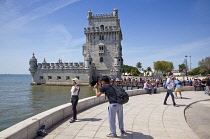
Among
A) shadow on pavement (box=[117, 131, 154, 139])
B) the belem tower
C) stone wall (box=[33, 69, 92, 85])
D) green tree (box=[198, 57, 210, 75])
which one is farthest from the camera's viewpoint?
green tree (box=[198, 57, 210, 75])

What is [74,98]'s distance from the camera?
6.34 m

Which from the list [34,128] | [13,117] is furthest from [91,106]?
[13,117]

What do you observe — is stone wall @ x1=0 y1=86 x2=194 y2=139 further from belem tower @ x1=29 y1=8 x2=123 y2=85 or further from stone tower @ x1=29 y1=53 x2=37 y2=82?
stone tower @ x1=29 y1=53 x2=37 y2=82

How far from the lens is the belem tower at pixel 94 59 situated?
1580 inches

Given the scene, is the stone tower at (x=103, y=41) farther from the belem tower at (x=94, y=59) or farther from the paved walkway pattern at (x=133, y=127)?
the paved walkway pattern at (x=133, y=127)

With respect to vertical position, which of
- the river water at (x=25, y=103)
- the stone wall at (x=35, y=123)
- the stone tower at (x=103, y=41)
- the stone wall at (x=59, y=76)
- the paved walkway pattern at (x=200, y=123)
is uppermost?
the stone tower at (x=103, y=41)

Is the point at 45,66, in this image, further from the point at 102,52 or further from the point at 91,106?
the point at 91,106

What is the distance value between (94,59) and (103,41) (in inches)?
209

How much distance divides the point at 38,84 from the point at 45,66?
5.14 m

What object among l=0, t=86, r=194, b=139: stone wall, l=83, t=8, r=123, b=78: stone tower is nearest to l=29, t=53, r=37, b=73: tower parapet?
l=83, t=8, r=123, b=78: stone tower

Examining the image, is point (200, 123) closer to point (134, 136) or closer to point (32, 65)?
point (134, 136)

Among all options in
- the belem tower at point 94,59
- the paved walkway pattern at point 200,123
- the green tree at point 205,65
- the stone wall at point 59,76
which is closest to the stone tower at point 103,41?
the belem tower at point 94,59

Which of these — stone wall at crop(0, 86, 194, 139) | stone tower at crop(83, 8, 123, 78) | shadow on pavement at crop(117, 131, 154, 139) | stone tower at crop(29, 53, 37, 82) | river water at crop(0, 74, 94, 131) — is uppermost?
stone tower at crop(83, 8, 123, 78)

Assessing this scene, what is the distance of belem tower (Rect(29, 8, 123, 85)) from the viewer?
1580 inches
